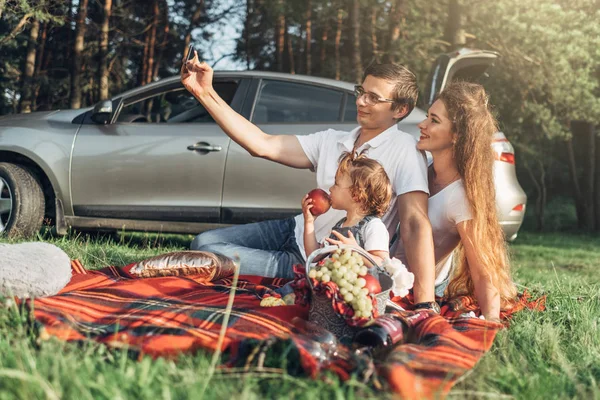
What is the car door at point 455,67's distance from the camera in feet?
17.2

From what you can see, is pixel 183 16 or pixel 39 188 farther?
pixel 183 16

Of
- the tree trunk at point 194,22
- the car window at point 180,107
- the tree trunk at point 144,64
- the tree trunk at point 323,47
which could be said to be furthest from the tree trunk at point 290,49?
the car window at point 180,107

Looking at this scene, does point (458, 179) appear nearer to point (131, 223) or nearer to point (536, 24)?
point (131, 223)

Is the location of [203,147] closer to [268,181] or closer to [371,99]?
[268,181]

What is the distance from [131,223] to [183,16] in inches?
547

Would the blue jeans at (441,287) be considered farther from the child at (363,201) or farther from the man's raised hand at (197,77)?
the man's raised hand at (197,77)

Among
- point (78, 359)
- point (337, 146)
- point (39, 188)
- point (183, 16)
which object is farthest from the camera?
point (183, 16)

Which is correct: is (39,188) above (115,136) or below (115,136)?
below

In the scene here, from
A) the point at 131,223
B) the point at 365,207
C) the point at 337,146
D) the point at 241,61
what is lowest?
the point at 131,223

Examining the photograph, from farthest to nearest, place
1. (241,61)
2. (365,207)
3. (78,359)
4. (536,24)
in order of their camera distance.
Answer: (241,61), (536,24), (365,207), (78,359)

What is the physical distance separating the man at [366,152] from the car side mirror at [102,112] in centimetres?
203

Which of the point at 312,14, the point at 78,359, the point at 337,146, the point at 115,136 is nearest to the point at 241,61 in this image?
the point at 312,14

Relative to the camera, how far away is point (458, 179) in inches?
129

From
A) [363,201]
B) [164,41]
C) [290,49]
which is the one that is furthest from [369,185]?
[290,49]
